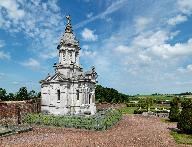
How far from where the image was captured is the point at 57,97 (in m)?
41.8

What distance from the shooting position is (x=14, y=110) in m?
35.6

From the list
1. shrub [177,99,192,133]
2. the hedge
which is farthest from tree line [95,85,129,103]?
shrub [177,99,192,133]

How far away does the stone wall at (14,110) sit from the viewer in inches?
1324

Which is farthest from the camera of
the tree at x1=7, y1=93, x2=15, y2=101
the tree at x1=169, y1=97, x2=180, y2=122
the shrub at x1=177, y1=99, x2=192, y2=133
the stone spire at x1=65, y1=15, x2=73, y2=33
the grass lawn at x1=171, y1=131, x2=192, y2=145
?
the tree at x1=7, y1=93, x2=15, y2=101

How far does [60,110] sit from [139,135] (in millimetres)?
16894

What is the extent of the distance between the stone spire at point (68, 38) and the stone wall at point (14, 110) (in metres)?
9.39

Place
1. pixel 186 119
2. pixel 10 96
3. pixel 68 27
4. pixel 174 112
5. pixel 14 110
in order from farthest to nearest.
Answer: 1. pixel 10 96
2. pixel 68 27
3. pixel 174 112
4. pixel 14 110
5. pixel 186 119

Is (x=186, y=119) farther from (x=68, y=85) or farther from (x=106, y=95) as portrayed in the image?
(x=106, y=95)

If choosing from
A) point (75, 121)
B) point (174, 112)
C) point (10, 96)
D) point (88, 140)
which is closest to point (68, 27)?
point (75, 121)

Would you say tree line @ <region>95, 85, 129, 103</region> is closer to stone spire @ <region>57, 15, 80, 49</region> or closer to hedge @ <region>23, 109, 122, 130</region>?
stone spire @ <region>57, 15, 80, 49</region>

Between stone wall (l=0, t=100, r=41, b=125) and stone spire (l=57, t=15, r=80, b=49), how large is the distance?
9391 millimetres

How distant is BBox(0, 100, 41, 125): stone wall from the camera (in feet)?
110

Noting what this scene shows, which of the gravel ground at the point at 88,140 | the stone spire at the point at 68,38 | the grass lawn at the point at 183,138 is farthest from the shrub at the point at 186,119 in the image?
the stone spire at the point at 68,38

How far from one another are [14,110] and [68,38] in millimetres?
13626
